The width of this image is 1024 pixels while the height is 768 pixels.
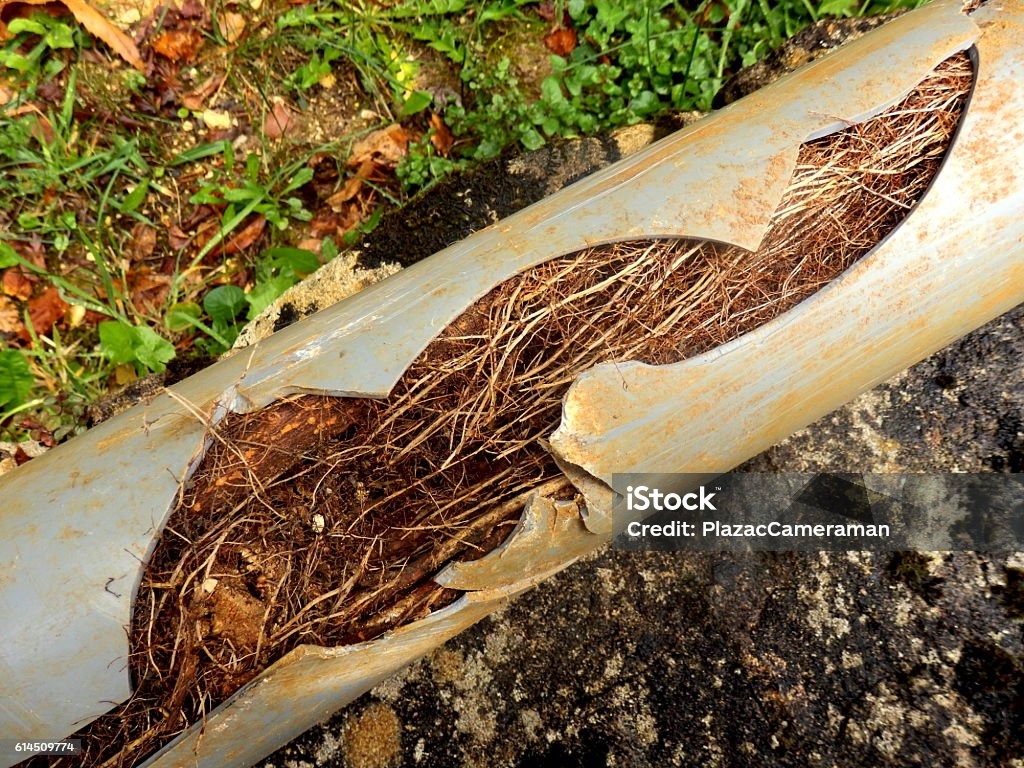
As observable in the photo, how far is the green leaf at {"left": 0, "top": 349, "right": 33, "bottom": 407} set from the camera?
2150 mm

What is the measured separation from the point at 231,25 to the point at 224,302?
942 millimetres

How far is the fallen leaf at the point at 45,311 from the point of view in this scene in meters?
2.28

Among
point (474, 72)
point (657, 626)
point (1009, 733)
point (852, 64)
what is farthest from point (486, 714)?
point (474, 72)

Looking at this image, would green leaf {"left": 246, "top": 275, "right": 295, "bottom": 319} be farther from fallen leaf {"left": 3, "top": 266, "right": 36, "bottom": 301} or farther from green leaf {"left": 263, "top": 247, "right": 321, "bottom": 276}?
fallen leaf {"left": 3, "top": 266, "right": 36, "bottom": 301}

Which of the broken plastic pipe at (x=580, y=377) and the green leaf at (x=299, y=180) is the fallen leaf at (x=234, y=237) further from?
the broken plastic pipe at (x=580, y=377)

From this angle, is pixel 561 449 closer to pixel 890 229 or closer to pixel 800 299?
pixel 800 299

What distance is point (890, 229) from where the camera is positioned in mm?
1382

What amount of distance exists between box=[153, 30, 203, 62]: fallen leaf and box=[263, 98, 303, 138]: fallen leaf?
1.01 ft

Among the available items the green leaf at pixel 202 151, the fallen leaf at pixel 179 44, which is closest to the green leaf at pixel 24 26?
the fallen leaf at pixel 179 44

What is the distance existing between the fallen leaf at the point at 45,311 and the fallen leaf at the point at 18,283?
0.11 ft

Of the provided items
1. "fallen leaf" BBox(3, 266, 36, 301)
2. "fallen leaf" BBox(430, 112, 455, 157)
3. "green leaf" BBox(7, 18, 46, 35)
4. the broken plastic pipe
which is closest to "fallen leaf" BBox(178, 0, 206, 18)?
"green leaf" BBox(7, 18, 46, 35)

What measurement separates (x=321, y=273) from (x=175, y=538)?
87cm

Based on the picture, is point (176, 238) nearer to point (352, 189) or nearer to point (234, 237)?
point (234, 237)

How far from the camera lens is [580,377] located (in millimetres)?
1331
